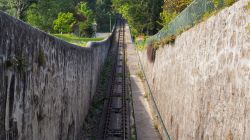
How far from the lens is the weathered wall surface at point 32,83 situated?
18.6ft

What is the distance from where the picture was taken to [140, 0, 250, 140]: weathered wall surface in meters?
6.72

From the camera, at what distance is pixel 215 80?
8133 mm

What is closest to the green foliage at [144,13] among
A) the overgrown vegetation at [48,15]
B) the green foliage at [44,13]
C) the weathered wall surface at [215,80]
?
the overgrown vegetation at [48,15]

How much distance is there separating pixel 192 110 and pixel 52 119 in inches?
150

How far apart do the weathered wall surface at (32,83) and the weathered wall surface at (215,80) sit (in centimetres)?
368

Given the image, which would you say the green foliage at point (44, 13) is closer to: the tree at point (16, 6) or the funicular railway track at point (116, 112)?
the tree at point (16, 6)

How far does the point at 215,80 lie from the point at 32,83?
394 centimetres

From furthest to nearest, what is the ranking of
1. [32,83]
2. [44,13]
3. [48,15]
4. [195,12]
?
[48,15], [44,13], [195,12], [32,83]

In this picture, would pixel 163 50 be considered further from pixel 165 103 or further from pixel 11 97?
pixel 11 97

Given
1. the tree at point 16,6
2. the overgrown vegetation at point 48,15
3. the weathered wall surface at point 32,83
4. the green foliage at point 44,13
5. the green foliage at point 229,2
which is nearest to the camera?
the weathered wall surface at point 32,83

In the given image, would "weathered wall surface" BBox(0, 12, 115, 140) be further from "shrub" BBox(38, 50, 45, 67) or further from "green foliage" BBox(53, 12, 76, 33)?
"green foliage" BBox(53, 12, 76, 33)

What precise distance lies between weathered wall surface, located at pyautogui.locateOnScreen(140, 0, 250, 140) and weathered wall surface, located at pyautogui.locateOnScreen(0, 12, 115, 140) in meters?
3.68

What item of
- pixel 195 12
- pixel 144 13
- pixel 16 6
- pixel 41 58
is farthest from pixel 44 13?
pixel 41 58

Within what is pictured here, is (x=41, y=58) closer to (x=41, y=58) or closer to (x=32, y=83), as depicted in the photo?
(x=41, y=58)
